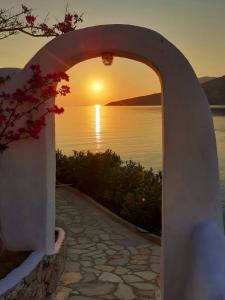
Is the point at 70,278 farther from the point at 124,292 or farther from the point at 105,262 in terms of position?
the point at 124,292

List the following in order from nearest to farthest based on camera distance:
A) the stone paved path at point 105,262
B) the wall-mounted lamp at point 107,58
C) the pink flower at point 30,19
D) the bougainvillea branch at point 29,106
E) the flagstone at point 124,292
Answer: the wall-mounted lamp at point 107,58
the bougainvillea branch at point 29,106
the flagstone at point 124,292
the stone paved path at point 105,262
the pink flower at point 30,19

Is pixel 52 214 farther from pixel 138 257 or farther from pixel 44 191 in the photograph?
pixel 138 257

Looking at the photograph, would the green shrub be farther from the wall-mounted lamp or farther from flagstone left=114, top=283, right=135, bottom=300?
the wall-mounted lamp

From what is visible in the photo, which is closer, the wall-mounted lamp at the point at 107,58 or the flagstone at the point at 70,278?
the wall-mounted lamp at the point at 107,58

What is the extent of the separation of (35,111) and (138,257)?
3.74 metres

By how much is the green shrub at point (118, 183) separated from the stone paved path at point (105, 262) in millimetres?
613

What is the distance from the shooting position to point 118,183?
12.5 meters

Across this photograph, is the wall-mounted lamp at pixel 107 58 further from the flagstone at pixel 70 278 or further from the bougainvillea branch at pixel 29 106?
the flagstone at pixel 70 278

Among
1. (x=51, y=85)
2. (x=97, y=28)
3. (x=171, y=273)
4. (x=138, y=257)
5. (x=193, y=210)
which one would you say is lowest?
(x=138, y=257)

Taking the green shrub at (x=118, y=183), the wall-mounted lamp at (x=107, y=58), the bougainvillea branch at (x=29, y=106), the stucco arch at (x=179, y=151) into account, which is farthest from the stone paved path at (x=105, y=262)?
the wall-mounted lamp at (x=107, y=58)

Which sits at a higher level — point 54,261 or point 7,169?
point 7,169

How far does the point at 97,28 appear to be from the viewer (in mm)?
5988

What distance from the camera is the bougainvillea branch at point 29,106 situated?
21.0ft

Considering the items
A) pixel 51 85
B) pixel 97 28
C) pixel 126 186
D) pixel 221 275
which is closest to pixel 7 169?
pixel 51 85
